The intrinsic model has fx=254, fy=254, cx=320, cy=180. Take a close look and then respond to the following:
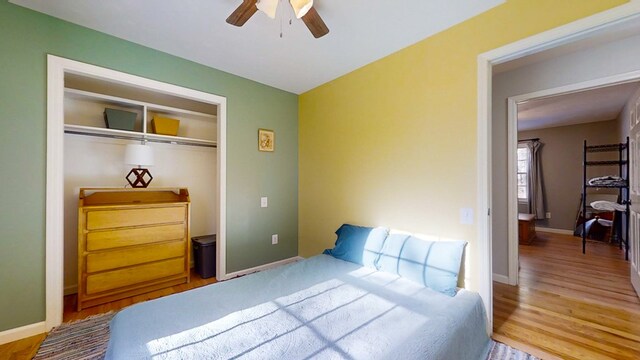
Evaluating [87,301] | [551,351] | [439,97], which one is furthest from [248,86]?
[551,351]

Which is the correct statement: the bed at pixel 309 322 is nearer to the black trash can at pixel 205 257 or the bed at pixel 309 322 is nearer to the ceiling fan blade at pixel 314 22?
the black trash can at pixel 205 257

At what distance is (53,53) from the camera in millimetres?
2004

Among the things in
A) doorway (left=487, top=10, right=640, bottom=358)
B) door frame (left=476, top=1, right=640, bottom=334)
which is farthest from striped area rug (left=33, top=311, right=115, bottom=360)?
doorway (left=487, top=10, right=640, bottom=358)

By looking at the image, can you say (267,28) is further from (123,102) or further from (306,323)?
(306,323)

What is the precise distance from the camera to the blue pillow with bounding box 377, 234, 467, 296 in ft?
6.11

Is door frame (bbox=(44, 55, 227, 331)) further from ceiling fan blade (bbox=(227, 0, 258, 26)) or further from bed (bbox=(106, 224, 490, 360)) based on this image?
ceiling fan blade (bbox=(227, 0, 258, 26))

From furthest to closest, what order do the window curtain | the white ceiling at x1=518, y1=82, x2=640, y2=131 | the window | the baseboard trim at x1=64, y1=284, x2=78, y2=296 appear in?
1. the window
2. the window curtain
3. the white ceiling at x1=518, y1=82, x2=640, y2=131
4. the baseboard trim at x1=64, y1=284, x2=78, y2=296

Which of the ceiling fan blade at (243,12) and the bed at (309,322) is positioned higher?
the ceiling fan blade at (243,12)

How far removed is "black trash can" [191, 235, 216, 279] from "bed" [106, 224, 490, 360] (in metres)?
1.16

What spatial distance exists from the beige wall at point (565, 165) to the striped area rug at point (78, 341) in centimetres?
804

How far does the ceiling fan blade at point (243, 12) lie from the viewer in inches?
61.4

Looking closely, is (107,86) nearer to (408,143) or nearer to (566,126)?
(408,143)

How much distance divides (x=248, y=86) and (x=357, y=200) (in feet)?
6.28

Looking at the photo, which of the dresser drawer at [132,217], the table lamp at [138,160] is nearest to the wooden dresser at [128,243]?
the dresser drawer at [132,217]
